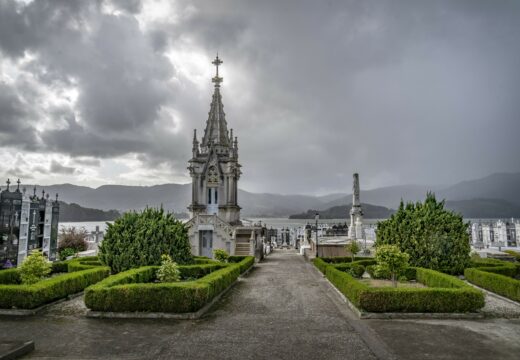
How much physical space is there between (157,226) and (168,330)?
392 inches

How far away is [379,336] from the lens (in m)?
10.8

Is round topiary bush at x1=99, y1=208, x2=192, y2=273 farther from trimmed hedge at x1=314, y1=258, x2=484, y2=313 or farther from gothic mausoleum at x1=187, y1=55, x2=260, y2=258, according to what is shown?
gothic mausoleum at x1=187, y1=55, x2=260, y2=258

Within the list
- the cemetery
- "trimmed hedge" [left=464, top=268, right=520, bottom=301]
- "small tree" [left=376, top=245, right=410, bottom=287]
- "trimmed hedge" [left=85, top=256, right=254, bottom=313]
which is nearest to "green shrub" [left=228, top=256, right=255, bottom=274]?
the cemetery

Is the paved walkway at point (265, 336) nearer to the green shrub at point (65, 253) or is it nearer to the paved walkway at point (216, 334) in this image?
the paved walkway at point (216, 334)

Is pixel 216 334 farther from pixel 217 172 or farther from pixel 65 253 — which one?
pixel 217 172

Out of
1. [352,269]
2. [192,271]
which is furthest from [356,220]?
[192,271]

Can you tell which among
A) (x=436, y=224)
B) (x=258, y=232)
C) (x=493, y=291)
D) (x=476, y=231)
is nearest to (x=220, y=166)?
(x=258, y=232)

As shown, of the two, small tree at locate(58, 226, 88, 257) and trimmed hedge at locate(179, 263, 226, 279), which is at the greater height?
small tree at locate(58, 226, 88, 257)

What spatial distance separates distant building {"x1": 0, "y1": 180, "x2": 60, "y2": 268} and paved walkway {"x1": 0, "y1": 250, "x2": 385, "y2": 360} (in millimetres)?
→ 11090

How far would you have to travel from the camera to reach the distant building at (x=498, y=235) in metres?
39.3

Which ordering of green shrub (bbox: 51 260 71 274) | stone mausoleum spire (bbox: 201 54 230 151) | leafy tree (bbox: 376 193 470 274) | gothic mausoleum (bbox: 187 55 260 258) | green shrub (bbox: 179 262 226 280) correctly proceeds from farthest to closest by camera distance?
1. stone mausoleum spire (bbox: 201 54 230 151)
2. gothic mausoleum (bbox: 187 55 260 258)
3. green shrub (bbox: 51 260 71 274)
4. leafy tree (bbox: 376 193 470 274)
5. green shrub (bbox: 179 262 226 280)

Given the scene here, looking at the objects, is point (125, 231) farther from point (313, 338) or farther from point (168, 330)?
point (313, 338)

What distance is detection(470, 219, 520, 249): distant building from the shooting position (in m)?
39.3

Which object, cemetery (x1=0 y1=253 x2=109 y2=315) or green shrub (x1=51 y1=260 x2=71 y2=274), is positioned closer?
cemetery (x1=0 y1=253 x2=109 y2=315)
